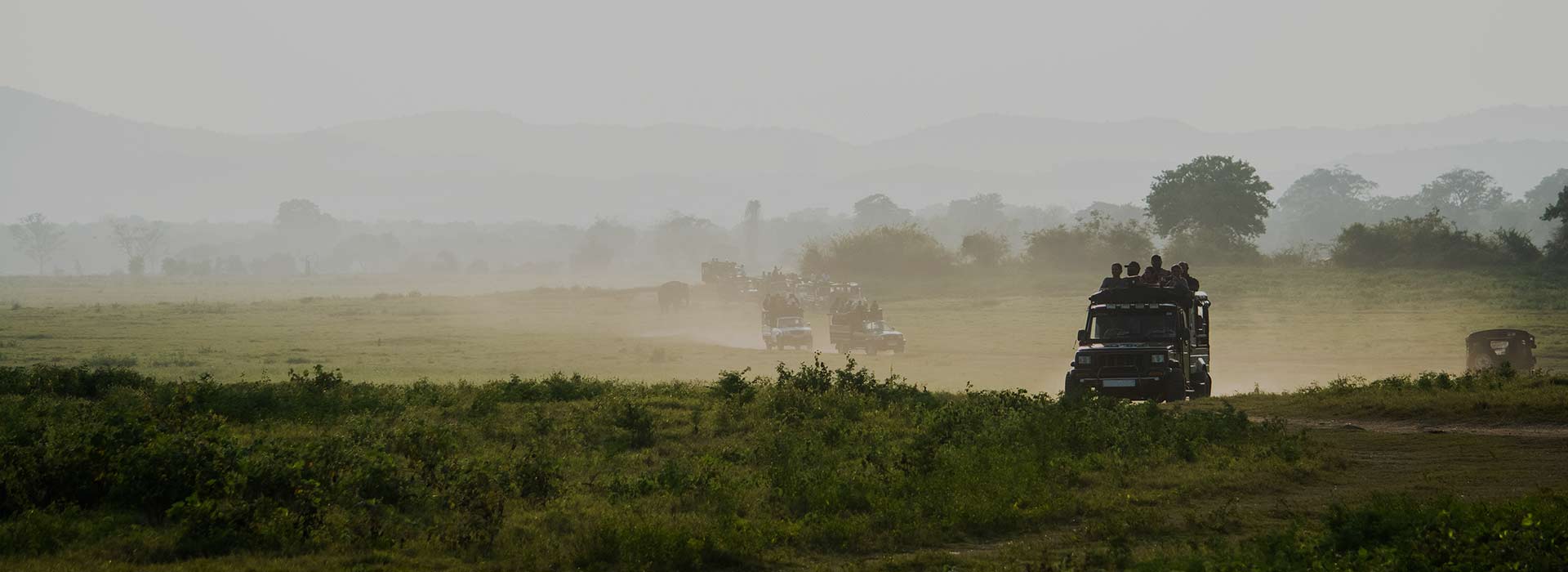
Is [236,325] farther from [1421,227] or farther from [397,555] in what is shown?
[1421,227]

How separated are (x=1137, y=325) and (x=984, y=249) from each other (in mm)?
74866

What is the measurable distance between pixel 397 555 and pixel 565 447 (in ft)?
21.0

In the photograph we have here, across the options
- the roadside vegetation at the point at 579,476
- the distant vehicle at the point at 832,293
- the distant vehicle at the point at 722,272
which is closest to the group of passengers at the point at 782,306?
the distant vehicle at the point at 832,293

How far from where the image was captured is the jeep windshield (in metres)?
24.8

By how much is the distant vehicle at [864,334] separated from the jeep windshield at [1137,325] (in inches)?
1078

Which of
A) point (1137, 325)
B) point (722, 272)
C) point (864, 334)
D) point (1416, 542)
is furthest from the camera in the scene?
point (722, 272)

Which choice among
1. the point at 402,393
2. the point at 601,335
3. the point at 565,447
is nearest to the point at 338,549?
the point at 565,447

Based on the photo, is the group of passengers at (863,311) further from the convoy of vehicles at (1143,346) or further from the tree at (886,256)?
the tree at (886,256)

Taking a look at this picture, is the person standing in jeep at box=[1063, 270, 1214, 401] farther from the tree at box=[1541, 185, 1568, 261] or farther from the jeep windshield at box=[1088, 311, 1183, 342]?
Answer: the tree at box=[1541, 185, 1568, 261]

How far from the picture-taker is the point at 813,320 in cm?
7462

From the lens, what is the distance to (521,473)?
13500 millimetres

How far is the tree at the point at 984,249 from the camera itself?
98750 mm

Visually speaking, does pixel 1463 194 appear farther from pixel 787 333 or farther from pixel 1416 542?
pixel 1416 542

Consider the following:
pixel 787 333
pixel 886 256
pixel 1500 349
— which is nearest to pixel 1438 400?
pixel 1500 349
